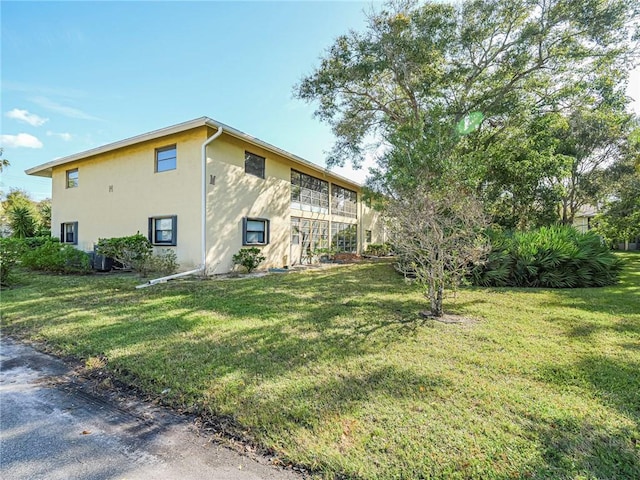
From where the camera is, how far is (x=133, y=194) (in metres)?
12.6

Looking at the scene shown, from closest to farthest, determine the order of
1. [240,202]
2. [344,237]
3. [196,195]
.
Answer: [196,195] → [240,202] → [344,237]

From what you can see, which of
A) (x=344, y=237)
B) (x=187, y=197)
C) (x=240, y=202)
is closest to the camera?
(x=187, y=197)

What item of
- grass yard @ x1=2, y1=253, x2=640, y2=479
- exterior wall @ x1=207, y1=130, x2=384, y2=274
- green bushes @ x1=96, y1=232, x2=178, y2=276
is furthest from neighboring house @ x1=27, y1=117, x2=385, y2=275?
grass yard @ x1=2, y1=253, x2=640, y2=479

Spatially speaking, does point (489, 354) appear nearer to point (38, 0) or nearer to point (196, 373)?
point (196, 373)

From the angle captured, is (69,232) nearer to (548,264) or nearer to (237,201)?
(237,201)

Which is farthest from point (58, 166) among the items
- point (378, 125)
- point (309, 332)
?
point (309, 332)

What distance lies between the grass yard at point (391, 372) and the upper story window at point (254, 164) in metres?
7.06

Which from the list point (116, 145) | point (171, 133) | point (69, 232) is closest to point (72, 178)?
point (69, 232)

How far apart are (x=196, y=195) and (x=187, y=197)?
465 mm

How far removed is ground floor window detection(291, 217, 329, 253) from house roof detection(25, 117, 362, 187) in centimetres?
281

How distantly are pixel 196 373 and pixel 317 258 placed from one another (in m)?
13.6

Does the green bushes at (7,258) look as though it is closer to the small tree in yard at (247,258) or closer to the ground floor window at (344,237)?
the small tree in yard at (247,258)

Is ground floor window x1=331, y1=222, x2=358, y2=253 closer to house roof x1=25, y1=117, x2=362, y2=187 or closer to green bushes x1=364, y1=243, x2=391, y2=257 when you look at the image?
green bushes x1=364, y1=243, x2=391, y2=257

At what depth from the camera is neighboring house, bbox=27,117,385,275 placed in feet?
36.1
